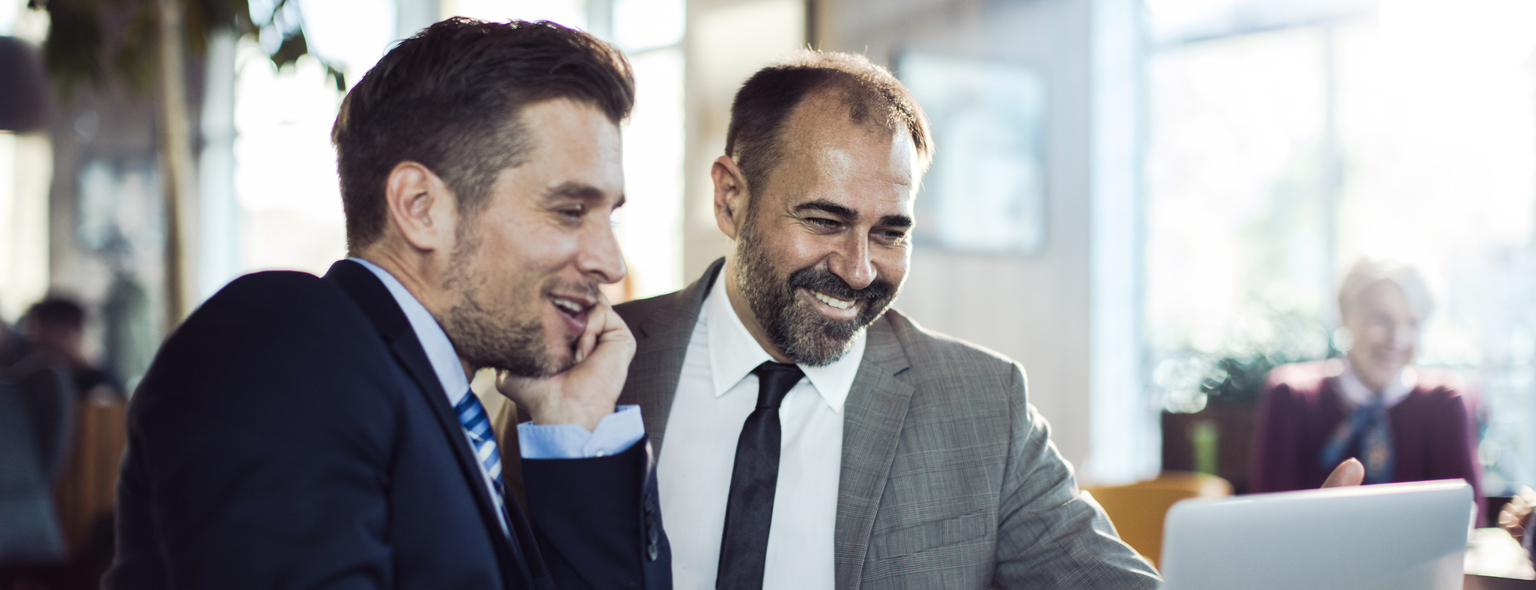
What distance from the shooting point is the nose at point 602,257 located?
1246mm

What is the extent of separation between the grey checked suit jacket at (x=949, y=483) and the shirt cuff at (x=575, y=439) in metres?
0.38

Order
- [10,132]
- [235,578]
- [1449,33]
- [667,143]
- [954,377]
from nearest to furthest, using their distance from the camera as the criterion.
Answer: [235,578] < [954,377] < [1449,33] < [667,143] < [10,132]

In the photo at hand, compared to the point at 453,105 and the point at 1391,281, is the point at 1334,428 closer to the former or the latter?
the point at 1391,281

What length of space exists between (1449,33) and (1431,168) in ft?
2.00

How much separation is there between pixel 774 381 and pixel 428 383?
68 cm

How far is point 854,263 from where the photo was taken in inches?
63.1

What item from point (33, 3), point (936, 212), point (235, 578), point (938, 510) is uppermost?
point (33, 3)

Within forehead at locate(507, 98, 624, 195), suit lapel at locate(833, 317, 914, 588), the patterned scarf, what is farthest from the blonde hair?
forehead at locate(507, 98, 624, 195)

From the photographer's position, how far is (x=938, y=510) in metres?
1.57

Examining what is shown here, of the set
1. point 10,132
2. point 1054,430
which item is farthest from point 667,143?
point 10,132

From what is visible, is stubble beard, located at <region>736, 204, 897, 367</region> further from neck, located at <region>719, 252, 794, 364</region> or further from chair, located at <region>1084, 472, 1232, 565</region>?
chair, located at <region>1084, 472, 1232, 565</region>

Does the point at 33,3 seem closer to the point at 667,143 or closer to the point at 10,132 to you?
the point at 667,143

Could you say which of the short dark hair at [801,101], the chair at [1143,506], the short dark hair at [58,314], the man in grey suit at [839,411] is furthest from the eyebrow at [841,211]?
the short dark hair at [58,314]

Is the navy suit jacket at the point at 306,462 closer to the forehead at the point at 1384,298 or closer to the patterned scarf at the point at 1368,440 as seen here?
the patterned scarf at the point at 1368,440
